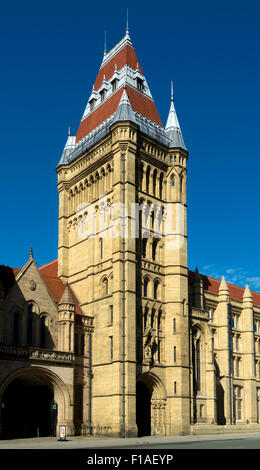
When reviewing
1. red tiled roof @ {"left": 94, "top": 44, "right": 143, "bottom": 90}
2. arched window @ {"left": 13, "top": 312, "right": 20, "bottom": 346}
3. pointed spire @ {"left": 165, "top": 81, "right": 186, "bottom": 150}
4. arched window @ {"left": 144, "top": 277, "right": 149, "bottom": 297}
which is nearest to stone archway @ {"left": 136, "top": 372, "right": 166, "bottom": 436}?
arched window @ {"left": 144, "top": 277, "right": 149, "bottom": 297}

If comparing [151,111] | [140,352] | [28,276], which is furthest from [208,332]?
[151,111]

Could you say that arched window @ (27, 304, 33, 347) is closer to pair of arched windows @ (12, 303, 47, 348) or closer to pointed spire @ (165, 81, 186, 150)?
pair of arched windows @ (12, 303, 47, 348)

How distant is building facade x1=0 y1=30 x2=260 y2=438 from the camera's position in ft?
163

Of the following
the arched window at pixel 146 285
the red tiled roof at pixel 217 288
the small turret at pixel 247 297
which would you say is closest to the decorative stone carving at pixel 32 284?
the arched window at pixel 146 285

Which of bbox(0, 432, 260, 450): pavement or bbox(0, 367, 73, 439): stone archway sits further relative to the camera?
bbox(0, 367, 73, 439): stone archway

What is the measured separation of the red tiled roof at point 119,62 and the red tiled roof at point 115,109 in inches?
152

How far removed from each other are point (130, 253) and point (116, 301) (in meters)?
4.57

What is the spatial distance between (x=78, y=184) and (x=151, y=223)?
9.84m

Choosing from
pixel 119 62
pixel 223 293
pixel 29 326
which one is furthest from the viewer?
pixel 223 293

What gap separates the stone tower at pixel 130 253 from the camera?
5162 cm

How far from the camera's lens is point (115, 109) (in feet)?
199

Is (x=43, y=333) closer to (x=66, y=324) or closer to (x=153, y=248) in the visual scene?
(x=66, y=324)

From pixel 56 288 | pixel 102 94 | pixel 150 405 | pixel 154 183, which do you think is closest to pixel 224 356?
pixel 150 405

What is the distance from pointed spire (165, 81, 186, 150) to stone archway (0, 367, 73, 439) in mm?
27608
